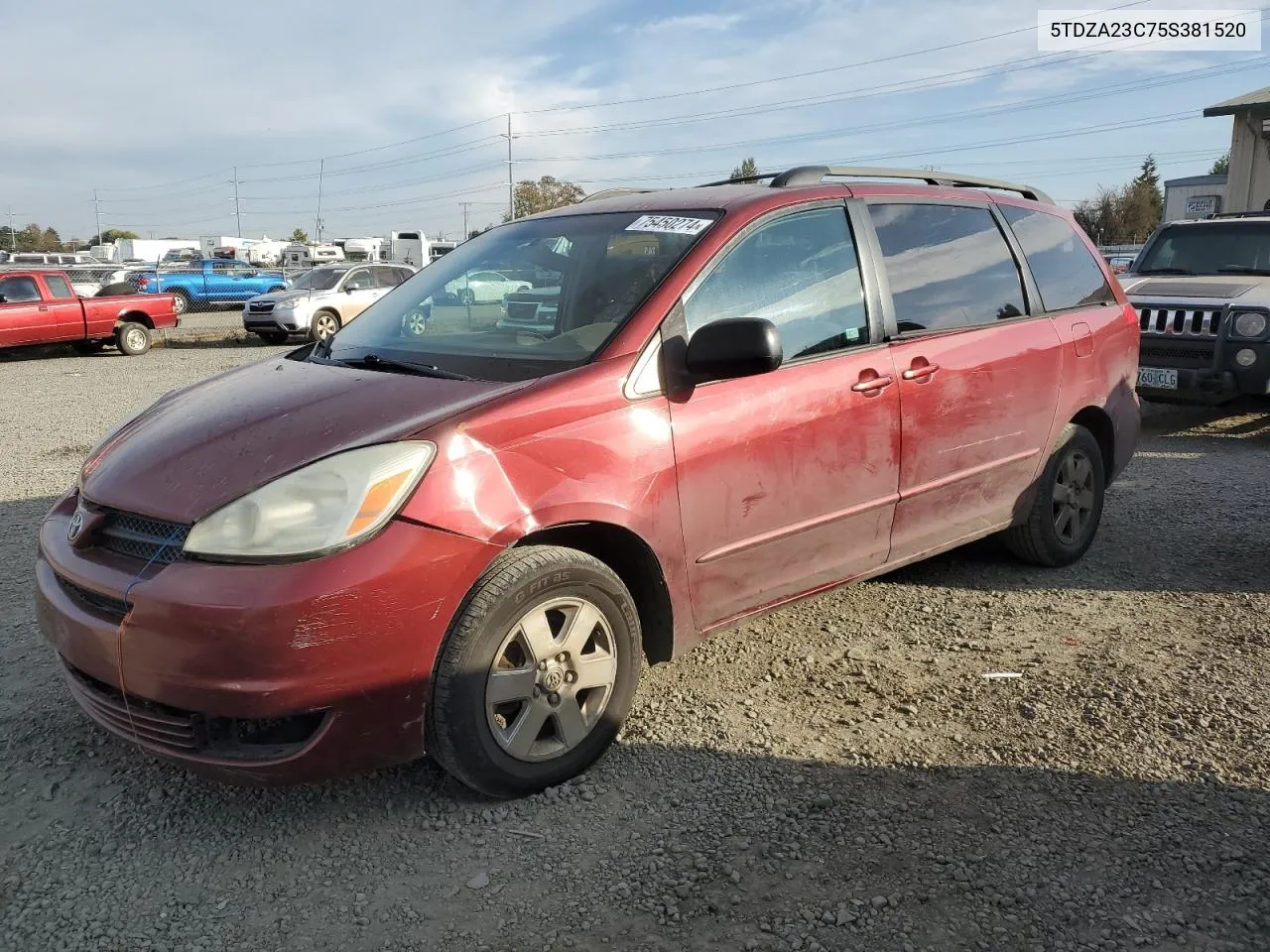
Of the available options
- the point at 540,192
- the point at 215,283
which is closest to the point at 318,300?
the point at 215,283

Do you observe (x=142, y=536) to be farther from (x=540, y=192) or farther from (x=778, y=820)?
(x=540, y=192)

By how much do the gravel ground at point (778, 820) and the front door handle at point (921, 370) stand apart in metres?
1.06

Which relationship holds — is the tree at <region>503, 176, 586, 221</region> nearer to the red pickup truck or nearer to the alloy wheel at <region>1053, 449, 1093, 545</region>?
Answer: the red pickup truck

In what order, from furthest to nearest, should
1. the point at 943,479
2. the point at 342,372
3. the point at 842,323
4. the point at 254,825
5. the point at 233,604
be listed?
the point at 943,479 < the point at 842,323 < the point at 342,372 < the point at 254,825 < the point at 233,604

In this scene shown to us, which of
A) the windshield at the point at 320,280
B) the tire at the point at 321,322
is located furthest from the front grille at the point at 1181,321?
the windshield at the point at 320,280

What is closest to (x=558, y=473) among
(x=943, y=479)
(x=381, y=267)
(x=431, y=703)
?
(x=431, y=703)

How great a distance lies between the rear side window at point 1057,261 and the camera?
4.65m

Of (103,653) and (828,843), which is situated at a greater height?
(103,653)

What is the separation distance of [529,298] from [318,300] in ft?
57.3

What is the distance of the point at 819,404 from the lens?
347cm

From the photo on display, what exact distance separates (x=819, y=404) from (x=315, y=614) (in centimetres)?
185

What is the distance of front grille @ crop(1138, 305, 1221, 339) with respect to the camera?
823 cm

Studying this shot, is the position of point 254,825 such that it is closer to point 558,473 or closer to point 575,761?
point 575,761

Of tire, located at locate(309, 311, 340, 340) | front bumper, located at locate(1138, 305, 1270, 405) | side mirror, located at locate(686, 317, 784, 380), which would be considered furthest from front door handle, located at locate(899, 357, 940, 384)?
tire, located at locate(309, 311, 340, 340)
